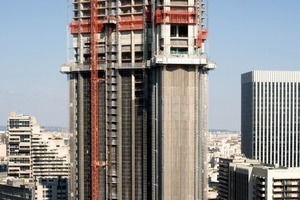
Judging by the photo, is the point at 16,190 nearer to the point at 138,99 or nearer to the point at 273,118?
the point at 138,99

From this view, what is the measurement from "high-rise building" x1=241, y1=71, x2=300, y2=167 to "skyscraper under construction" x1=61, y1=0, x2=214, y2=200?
116036 millimetres

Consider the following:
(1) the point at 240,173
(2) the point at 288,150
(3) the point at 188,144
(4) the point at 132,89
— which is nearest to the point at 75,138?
(4) the point at 132,89

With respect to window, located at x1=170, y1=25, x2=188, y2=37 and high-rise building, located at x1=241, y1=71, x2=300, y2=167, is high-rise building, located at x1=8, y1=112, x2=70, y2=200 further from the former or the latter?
window, located at x1=170, y1=25, x2=188, y2=37

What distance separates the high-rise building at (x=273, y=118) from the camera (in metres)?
182

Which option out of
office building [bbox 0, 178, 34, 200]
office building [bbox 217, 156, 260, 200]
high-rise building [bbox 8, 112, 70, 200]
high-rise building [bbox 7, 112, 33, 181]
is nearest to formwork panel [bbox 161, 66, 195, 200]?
office building [bbox 217, 156, 260, 200]

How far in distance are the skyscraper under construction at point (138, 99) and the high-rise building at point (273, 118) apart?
116036 mm

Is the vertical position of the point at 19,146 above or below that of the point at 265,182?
above

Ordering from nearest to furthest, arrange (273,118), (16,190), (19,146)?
1. (16,190)
2. (19,146)
3. (273,118)

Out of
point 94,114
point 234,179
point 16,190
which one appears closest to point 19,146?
point 16,190

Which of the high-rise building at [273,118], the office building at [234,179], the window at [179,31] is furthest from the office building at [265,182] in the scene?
the high-rise building at [273,118]

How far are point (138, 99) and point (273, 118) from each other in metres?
123

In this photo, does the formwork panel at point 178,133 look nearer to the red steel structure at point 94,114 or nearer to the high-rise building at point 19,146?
the red steel structure at point 94,114

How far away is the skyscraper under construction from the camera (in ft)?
210

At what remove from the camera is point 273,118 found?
611 feet
